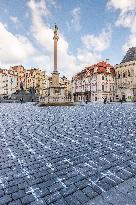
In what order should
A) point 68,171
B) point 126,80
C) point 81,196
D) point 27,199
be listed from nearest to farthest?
point 27,199
point 81,196
point 68,171
point 126,80

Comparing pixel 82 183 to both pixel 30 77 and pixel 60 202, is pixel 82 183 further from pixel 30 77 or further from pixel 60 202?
pixel 30 77

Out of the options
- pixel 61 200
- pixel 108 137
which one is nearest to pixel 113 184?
pixel 61 200

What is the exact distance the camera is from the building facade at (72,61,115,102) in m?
67.2

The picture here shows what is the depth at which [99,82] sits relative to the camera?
219 ft

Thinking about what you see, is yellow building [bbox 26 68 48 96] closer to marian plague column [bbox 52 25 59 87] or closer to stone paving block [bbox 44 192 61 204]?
marian plague column [bbox 52 25 59 87]

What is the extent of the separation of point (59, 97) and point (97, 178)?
32.2 metres

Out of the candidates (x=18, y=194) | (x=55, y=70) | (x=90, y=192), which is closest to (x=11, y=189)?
(x=18, y=194)

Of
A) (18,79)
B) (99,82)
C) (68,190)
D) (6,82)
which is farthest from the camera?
(18,79)

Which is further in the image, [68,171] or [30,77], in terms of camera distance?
[30,77]

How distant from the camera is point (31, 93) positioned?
70062 mm

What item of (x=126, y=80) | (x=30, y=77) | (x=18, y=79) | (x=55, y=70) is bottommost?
(x=55, y=70)

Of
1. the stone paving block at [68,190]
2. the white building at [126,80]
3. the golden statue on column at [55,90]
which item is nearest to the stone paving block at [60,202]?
the stone paving block at [68,190]

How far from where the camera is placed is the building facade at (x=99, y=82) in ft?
221

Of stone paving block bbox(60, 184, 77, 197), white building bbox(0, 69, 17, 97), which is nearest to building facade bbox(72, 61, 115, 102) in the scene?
white building bbox(0, 69, 17, 97)
